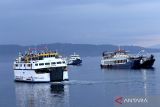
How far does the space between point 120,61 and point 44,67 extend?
7783cm

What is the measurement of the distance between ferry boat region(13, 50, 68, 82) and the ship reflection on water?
2.14 m

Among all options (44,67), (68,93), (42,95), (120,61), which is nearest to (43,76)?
(44,67)

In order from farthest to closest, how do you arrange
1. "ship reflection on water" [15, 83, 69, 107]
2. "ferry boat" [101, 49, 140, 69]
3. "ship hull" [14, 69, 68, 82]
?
"ferry boat" [101, 49, 140, 69] < "ship hull" [14, 69, 68, 82] < "ship reflection on water" [15, 83, 69, 107]

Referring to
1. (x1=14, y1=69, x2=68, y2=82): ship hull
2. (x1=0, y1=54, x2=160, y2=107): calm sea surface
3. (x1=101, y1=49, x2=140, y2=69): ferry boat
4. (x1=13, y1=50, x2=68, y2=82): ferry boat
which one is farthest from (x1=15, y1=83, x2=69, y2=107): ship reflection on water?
(x1=101, y1=49, x2=140, y2=69): ferry boat

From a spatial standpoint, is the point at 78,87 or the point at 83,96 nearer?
the point at 83,96

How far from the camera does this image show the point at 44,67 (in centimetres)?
11200

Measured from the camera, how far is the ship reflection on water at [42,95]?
268ft

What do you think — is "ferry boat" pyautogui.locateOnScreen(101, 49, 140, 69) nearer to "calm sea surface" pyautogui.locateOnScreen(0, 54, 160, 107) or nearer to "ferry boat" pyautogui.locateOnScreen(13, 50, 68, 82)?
"calm sea surface" pyautogui.locateOnScreen(0, 54, 160, 107)

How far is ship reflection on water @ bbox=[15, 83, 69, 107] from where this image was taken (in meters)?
81.8

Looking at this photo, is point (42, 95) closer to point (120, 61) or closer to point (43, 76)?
point (43, 76)

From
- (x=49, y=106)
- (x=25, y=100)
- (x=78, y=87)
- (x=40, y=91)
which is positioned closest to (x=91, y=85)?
(x=78, y=87)

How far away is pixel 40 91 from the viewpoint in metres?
99.7

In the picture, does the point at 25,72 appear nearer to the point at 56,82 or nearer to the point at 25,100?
the point at 56,82

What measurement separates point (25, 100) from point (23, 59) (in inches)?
1263
